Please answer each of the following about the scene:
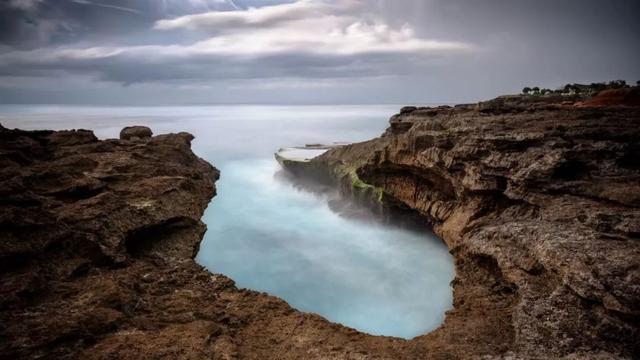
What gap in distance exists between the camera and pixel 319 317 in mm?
6980

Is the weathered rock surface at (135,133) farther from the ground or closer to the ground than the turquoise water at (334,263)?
farther from the ground

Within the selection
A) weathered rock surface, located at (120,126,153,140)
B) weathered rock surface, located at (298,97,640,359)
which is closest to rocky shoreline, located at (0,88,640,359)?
weathered rock surface, located at (298,97,640,359)

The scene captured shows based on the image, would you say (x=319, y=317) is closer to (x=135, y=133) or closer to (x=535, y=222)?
(x=535, y=222)

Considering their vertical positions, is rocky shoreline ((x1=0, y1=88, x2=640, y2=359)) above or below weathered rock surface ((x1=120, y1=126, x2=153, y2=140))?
below

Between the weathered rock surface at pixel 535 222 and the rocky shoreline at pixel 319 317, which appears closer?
the rocky shoreline at pixel 319 317

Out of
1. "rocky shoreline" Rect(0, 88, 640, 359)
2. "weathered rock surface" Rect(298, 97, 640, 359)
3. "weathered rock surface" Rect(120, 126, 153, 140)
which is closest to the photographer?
"rocky shoreline" Rect(0, 88, 640, 359)

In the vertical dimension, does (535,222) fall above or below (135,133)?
below

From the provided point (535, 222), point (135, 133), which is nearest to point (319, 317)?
point (535, 222)

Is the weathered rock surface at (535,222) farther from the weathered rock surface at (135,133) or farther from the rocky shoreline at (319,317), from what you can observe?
the weathered rock surface at (135,133)

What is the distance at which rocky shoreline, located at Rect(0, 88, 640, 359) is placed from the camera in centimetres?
567

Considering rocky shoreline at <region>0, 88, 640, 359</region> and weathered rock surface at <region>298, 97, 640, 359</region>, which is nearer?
rocky shoreline at <region>0, 88, 640, 359</region>

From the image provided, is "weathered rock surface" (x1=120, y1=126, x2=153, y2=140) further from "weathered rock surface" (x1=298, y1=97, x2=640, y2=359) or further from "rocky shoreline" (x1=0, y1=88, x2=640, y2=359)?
"weathered rock surface" (x1=298, y1=97, x2=640, y2=359)

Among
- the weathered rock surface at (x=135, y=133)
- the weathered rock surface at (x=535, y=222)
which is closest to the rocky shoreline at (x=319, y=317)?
the weathered rock surface at (x=535, y=222)

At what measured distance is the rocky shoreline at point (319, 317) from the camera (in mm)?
5668
